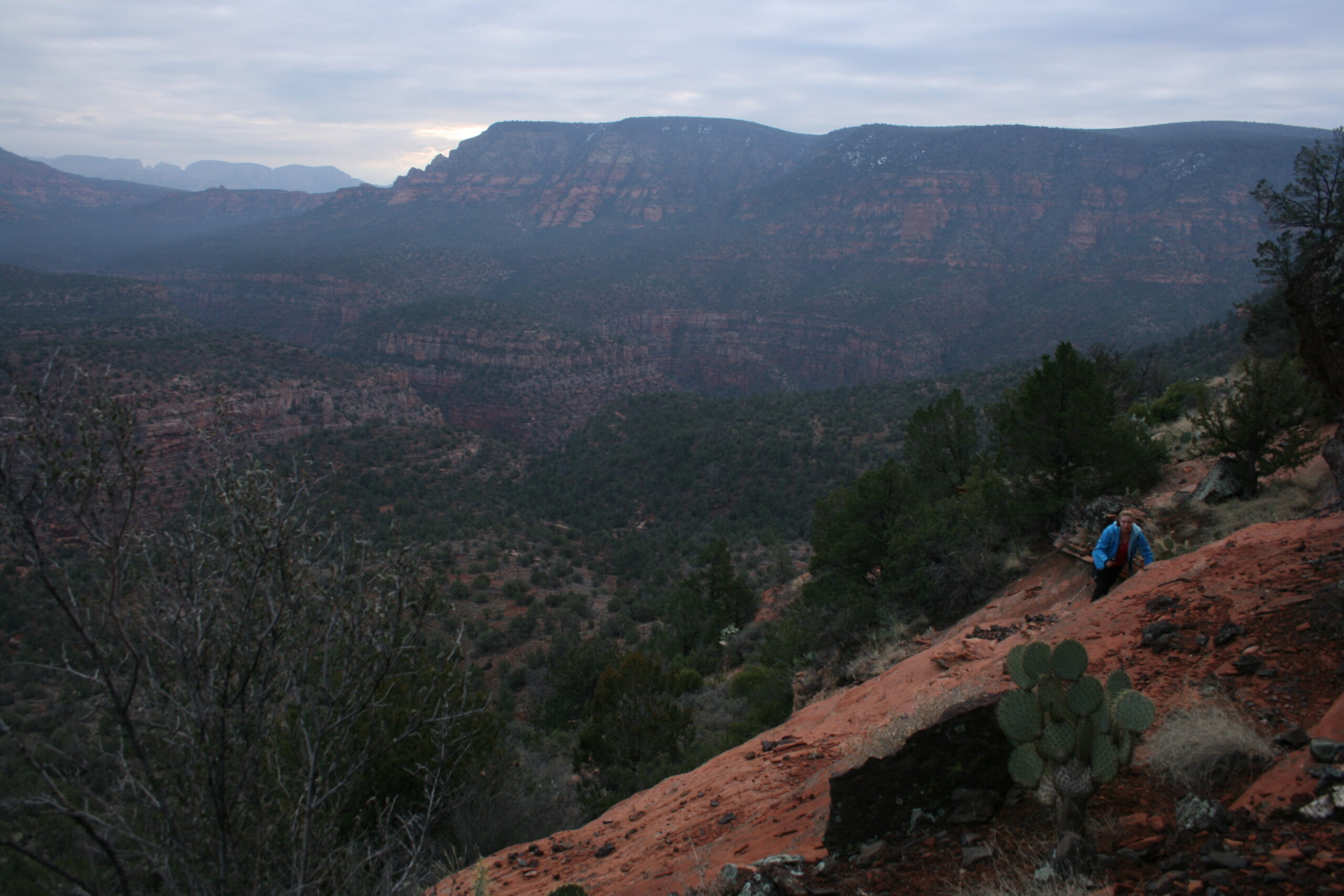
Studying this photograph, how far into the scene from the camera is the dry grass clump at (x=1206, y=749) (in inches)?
161

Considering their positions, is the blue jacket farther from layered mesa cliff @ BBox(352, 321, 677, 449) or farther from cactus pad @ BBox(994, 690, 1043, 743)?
layered mesa cliff @ BBox(352, 321, 677, 449)

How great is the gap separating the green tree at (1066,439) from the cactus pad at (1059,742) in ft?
30.5

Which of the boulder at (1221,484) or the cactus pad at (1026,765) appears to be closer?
the cactus pad at (1026,765)

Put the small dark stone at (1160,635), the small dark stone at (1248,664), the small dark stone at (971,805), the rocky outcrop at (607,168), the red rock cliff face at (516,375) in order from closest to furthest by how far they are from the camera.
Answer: the small dark stone at (971,805), the small dark stone at (1248,664), the small dark stone at (1160,635), the red rock cliff face at (516,375), the rocky outcrop at (607,168)

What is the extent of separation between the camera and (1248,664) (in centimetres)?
503

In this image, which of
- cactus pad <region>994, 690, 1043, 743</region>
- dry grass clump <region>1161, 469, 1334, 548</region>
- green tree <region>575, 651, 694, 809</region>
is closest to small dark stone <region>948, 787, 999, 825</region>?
cactus pad <region>994, 690, 1043, 743</region>

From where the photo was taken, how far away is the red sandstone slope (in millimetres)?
5414

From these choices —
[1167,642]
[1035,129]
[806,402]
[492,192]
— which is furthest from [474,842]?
[492,192]

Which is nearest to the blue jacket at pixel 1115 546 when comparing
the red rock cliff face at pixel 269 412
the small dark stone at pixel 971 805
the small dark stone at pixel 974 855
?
the small dark stone at pixel 971 805

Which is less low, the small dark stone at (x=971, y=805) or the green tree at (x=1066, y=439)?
the green tree at (x=1066, y=439)

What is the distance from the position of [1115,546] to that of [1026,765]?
5.36 meters

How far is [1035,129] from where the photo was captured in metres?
114

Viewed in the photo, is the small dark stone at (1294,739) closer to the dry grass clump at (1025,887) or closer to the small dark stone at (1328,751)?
the small dark stone at (1328,751)

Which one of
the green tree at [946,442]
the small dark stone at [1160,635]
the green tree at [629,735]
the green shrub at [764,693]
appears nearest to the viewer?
the small dark stone at [1160,635]
